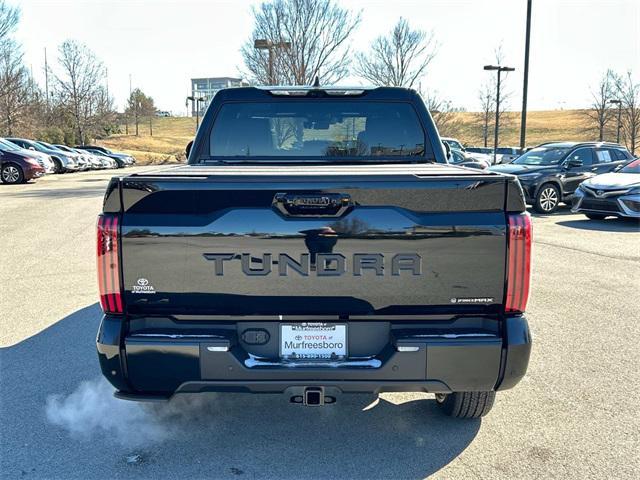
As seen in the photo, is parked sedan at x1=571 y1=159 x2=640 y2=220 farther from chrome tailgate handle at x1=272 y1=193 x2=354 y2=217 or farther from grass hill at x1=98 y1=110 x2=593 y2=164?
grass hill at x1=98 y1=110 x2=593 y2=164

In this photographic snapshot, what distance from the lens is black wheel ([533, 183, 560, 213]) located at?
14766mm

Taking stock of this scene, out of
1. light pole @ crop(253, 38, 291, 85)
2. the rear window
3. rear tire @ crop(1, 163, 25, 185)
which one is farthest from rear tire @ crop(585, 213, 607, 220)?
rear tire @ crop(1, 163, 25, 185)

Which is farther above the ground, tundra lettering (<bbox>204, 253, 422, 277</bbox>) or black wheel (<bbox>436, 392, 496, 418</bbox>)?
tundra lettering (<bbox>204, 253, 422, 277</bbox>)

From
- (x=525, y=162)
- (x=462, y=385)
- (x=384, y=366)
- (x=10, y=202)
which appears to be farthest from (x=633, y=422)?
(x=10, y=202)

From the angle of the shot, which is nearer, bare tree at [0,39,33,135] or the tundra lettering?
the tundra lettering

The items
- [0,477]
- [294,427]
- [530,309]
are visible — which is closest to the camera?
[0,477]

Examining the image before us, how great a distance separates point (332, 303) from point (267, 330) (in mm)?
353

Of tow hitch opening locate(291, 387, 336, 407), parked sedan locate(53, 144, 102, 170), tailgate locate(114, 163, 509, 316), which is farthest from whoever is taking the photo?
parked sedan locate(53, 144, 102, 170)

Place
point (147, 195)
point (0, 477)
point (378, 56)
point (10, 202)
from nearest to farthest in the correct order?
point (147, 195) < point (0, 477) < point (10, 202) < point (378, 56)

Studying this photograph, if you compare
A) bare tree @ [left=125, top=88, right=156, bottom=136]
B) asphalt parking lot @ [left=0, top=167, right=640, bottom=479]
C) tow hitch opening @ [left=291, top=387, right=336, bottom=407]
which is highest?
bare tree @ [left=125, top=88, right=156, bottom=136]

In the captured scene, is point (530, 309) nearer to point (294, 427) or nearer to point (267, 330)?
point (294, 427)

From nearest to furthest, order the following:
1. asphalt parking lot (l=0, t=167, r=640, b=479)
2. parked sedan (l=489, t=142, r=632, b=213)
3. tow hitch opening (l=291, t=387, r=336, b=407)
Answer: tow hitch opening (l=291, t=387, r=336, b=407), asphalt parking lot (l=0, t=167, r=640, b=479), parked sedan (l=489, t=142, r=632, b=213)

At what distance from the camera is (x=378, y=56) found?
29.5m

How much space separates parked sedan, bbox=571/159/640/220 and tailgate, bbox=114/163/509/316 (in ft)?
37.5
